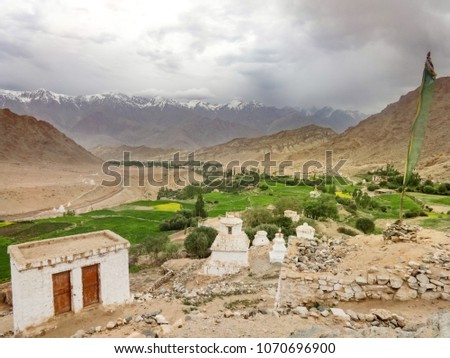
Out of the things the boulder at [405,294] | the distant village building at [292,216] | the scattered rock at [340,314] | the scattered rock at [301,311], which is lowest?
the distant village building at [292,216]

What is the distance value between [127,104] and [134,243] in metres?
137

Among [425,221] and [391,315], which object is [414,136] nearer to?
[391,315]

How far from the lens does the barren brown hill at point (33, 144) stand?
5550cm

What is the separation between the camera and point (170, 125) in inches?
6619

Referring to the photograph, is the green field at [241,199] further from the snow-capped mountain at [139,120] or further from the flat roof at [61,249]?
the snow-capped mountain at [139,120]

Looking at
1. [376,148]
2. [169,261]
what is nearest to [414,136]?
[169,261]

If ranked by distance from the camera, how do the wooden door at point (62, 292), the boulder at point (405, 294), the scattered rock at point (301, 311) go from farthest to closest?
the wooden door at point (62, 292), the boulder at point (405, 294), the scattered rock at point (301, 311)

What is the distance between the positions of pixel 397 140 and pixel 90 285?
2448 inches

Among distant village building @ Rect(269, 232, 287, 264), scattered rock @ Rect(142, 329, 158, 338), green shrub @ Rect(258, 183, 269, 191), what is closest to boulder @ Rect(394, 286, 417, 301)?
scattered rock @ Rect(142, 329, 158, 338)

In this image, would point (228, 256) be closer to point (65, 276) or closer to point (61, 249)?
point (61, 249)

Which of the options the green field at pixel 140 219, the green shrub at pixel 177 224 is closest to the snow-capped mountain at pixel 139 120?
the green field at pixel 140 219

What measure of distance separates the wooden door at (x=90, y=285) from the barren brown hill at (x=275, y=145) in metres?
85.7

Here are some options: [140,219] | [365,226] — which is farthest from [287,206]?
[140,219]

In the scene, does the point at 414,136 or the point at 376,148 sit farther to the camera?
the point at 376,148
